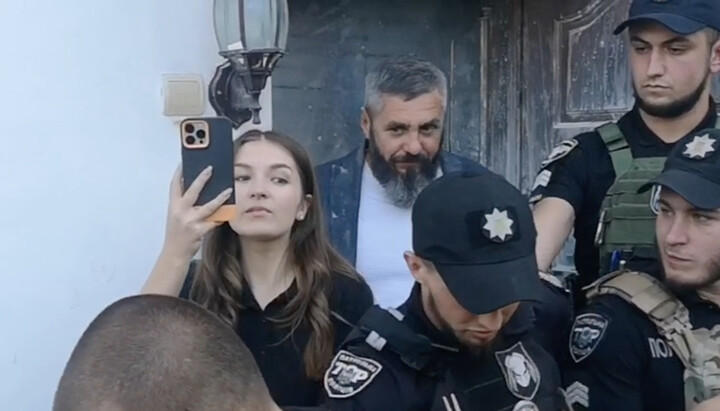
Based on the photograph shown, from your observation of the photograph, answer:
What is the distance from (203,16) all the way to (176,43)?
0.44 feet

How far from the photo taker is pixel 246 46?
10.5 ft

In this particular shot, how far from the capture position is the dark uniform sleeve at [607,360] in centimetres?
219

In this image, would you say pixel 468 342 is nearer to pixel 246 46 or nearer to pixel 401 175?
pixel 401 175

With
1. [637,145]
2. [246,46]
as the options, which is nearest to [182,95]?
[246,46]

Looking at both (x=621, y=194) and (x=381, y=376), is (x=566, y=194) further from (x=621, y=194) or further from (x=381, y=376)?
(x=381, y=376)

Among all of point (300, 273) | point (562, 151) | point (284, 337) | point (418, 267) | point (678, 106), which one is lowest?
point (284, 337)

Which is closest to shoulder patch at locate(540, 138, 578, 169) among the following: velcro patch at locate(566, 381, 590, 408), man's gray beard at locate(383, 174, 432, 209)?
man's gray beard at locate(383, 174, 432, 209)

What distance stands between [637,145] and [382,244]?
2.44 ft

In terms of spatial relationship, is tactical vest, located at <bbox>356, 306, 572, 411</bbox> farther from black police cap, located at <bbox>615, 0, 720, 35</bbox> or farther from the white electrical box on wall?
the white electrical box on wall

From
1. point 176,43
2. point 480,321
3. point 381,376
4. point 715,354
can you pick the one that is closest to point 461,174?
point 480,321

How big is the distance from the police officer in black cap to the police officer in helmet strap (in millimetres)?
635

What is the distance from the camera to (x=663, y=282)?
2291 mm

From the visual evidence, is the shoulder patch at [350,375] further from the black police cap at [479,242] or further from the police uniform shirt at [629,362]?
the police uniform shirt at [629,362]

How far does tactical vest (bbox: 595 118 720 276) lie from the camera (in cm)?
258
